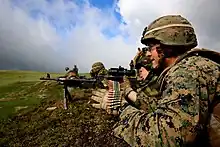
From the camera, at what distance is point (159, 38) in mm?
3400

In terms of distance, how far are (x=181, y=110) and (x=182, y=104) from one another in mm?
50

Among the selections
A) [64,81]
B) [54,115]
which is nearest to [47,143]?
[54,115]

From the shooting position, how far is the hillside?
13922 millimetres

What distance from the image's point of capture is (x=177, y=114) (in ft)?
8.86

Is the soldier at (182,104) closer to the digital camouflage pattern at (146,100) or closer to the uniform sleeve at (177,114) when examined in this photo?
the uniform sleeve at (177,114)

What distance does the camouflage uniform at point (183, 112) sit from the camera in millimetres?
2709

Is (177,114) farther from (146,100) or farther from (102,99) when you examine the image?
(146,100)

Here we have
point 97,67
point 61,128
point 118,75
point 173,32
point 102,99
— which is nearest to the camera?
point 173,32

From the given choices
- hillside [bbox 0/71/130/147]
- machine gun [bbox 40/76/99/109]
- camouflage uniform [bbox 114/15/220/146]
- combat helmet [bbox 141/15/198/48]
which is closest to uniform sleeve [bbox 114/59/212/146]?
camouflage uniform [bbox 114/15/220/146]

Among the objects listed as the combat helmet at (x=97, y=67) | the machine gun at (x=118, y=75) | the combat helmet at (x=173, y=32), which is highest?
the combat helmet at (x=97, y=67)

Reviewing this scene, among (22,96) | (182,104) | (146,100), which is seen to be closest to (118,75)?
(146,100)

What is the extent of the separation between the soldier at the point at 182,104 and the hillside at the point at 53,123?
943 centimetres

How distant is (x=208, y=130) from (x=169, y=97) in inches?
18.3

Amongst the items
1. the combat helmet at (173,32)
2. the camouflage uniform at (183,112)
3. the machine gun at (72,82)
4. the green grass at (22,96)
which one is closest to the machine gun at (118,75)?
the combat helmet at (173,32)
